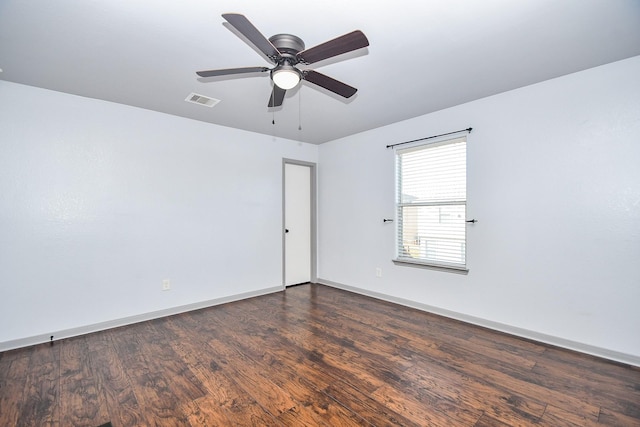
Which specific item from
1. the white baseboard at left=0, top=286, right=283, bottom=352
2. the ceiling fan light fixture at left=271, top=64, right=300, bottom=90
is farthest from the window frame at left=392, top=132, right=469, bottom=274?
the ceiling fan light fixture at left=271, top=64, right=300, bottom=90

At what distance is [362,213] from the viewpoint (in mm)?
4664

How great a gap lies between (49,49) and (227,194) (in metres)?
2.39

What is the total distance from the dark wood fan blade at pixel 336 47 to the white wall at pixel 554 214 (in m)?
1.76

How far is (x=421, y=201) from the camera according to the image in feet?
12.8

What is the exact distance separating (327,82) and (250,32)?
0.77 m

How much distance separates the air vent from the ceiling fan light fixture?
63.7 inches

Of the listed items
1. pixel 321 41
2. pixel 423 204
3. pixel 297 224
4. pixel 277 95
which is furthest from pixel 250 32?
pixel 297 224

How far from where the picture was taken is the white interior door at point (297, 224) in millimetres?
5164

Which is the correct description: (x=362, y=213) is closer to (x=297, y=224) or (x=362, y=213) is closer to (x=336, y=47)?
(x=297, y=224)

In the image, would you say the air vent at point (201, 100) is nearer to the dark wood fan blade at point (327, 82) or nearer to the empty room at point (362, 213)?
the empty room at point (362, 213)

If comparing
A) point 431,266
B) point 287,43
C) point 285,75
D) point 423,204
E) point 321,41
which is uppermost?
point 321,41

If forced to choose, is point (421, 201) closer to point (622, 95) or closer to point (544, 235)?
point (544, 235)

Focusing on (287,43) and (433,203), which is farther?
(433,203)

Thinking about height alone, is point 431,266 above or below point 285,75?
below
